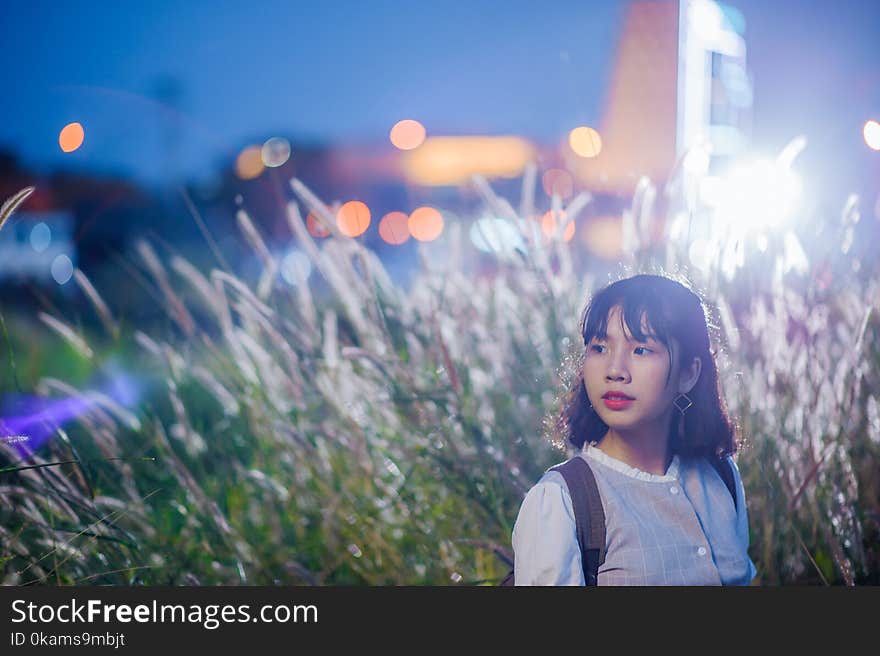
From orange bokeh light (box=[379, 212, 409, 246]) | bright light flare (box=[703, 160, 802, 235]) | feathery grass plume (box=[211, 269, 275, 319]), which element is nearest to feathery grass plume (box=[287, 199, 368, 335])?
feathery grass plume (box=[211, 269, 275, 319])

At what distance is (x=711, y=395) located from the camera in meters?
1.69

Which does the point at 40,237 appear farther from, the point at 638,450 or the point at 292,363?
the point at 638,450

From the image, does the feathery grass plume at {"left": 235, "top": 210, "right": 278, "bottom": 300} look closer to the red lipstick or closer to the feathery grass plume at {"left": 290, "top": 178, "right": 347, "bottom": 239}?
the feathery grass plume at {"left": 290, "top": 178, "right": 347, "bottom": 239}

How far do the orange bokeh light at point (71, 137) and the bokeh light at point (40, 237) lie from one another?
0.30 m

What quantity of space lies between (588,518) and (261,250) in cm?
106

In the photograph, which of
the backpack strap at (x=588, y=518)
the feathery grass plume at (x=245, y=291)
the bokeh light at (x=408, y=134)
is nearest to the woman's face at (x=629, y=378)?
the backpack strap at (x=588, y=518)

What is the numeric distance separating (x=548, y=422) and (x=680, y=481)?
0.49 meters

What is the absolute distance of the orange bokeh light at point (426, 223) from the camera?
267cm

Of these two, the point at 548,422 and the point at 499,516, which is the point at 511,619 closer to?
the point at 499,516

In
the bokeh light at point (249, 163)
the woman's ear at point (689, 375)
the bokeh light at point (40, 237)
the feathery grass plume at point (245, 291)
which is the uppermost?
the bokeh light at point (249, 163)

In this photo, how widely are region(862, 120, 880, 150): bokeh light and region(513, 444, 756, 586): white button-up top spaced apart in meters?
1.39

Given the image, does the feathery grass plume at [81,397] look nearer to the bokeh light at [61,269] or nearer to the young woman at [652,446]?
the bokeh light at [61,269]

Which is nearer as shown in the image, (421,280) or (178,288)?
(421,280)

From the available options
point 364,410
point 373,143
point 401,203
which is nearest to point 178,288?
point 401,203
